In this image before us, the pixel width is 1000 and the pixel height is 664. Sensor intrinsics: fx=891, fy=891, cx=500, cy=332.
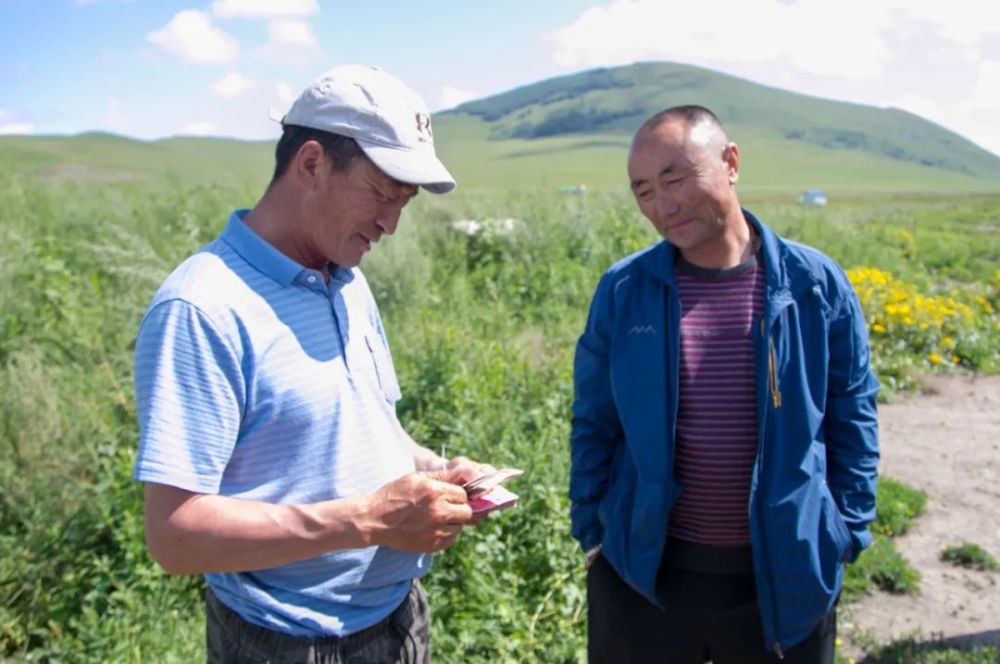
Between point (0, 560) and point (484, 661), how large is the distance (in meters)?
1.96

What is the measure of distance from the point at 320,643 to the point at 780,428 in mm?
1196

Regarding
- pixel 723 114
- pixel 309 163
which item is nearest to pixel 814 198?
pixel 309 163

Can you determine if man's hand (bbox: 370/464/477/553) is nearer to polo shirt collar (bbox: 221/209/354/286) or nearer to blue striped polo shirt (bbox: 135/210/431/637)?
blue striped polo shirt (bbox: 135/210/431/637)

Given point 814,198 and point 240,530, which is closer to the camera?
point 240,530

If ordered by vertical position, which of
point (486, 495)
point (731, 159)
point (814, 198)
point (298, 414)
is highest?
point (731, 159)

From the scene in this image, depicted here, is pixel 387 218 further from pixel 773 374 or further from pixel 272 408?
pixel 773 374

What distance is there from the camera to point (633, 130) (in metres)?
145

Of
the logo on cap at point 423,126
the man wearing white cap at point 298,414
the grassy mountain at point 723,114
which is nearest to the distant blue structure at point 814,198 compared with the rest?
the logo on cap at point 423,126

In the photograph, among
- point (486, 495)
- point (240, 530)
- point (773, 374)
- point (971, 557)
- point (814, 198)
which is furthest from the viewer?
point (814, 198)

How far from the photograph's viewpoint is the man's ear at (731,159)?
2.38m

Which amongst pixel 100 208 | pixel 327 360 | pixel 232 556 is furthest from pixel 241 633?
pixel 100 208

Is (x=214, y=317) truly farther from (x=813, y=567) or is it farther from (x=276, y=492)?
(x=813, y=567)

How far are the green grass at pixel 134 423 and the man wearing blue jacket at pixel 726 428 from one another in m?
1.13

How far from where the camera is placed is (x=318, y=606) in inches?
69.8
